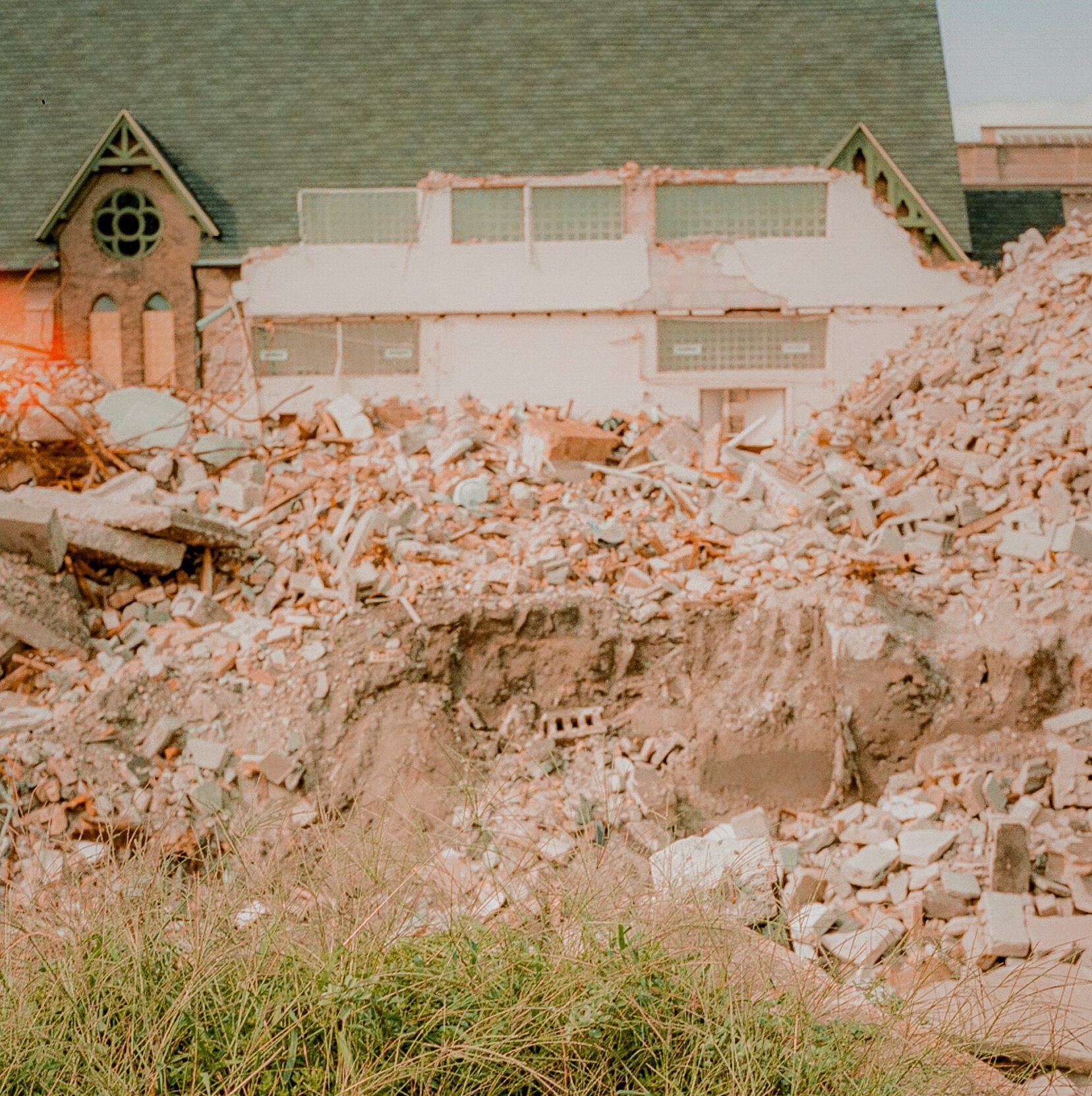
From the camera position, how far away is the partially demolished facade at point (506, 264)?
19250 millimetres

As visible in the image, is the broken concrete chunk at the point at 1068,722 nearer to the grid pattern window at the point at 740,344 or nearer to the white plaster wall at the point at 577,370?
the white plaster wall at the point at 577,370

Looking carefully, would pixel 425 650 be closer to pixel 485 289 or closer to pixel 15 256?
pixel 485 289

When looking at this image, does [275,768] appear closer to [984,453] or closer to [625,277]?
[984,453]

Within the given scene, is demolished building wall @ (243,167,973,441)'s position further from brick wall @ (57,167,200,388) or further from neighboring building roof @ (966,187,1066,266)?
neighboring building roof @ (966,187,1066,266)

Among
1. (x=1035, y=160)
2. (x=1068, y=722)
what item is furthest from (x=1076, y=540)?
(x=1035, y=160)

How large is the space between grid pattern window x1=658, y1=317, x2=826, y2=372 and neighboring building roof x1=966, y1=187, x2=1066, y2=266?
4.48 meters

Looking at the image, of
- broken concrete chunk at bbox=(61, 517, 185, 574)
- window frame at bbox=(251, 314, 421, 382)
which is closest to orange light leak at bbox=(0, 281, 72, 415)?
broken concrete chunk at bbox=(61, 517, 185, 574)

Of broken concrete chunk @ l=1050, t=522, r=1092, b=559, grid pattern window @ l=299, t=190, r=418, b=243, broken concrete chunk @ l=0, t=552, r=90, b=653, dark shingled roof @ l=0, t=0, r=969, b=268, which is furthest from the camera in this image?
dark shingled roof @ l=0, t=0, r=969, b=268

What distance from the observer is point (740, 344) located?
19375 mm

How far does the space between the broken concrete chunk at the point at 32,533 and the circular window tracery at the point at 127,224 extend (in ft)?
30.0

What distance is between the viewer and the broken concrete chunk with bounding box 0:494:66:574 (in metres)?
11.5

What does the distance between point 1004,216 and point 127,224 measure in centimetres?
1634

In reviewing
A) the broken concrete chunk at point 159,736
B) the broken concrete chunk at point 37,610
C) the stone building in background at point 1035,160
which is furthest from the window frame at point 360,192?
the stone building in background at point 1035,160

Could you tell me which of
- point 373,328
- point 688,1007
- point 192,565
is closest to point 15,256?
point 373,328
